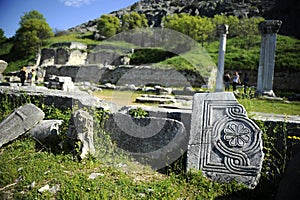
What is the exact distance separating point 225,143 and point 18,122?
10.2ft

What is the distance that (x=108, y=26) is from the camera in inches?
1889

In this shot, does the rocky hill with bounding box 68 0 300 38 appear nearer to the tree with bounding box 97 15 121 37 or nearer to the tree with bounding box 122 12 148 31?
the tree with bounding box 122 12 148 31

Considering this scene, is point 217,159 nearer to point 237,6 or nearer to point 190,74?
point 190,74

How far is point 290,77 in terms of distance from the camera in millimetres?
19953

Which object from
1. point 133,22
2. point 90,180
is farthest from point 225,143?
point 133,22

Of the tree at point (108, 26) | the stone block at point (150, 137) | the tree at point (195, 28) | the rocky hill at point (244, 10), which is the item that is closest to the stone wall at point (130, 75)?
the tree at point (195, 28)

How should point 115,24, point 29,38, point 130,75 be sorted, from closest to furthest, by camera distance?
point 130,75 → point 29,38 → point 115,24

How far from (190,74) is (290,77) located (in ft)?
26.6

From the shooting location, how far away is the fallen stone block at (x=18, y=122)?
374 centimetres

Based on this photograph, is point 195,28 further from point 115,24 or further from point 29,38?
point 29,38

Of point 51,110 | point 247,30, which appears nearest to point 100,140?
point 51,110

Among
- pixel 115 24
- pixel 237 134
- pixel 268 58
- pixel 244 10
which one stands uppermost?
pixel 244 10

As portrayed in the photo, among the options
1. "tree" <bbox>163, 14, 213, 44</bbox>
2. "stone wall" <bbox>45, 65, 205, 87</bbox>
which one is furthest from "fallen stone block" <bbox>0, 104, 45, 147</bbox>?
"tree" <bbox>163, 14, 213, 44</bbox>

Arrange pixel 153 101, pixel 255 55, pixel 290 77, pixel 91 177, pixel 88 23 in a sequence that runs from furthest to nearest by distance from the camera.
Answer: pixel 88 23
pixel 255 55
pixel 290 77
pixel 153 101
pixel 91 177
